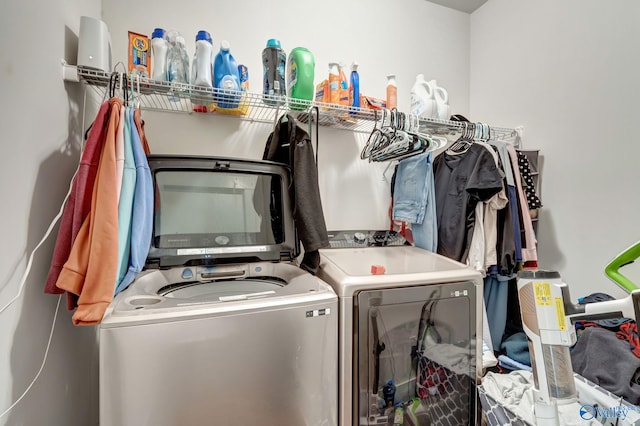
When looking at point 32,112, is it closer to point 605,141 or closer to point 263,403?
point 263,403

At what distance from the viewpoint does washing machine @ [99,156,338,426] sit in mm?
780

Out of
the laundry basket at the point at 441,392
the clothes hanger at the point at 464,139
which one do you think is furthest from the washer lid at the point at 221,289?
the clothes hanger at the point at 464,139

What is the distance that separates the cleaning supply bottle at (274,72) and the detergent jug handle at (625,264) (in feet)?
4.32

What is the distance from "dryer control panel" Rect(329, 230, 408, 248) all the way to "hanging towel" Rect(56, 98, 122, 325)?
119 centimetres

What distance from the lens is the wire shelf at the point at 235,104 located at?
3.73 feet

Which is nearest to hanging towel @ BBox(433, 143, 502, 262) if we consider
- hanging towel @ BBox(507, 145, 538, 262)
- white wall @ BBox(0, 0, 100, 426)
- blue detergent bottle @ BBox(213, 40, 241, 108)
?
hanging towel @ BBox(507, 145, 538, 262)

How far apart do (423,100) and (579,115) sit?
852mm

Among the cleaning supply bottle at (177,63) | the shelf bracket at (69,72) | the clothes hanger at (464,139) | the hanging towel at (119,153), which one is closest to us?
the hanging towel at (119,153)

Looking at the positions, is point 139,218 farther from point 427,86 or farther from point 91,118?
point 427,86

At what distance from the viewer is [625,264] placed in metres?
0.65

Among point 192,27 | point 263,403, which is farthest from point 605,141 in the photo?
point 192,27

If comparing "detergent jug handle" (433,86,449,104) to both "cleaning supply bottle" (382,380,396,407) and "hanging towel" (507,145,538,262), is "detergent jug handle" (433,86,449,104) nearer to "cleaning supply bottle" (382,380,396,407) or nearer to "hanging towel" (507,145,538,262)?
"hanging towel" (507,145,538,262)

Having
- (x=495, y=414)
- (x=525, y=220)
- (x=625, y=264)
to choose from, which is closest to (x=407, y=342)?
(x=495, y=414)

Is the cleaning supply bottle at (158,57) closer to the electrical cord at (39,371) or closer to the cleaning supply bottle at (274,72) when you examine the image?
the cleaning supply bottle at (274,72)
